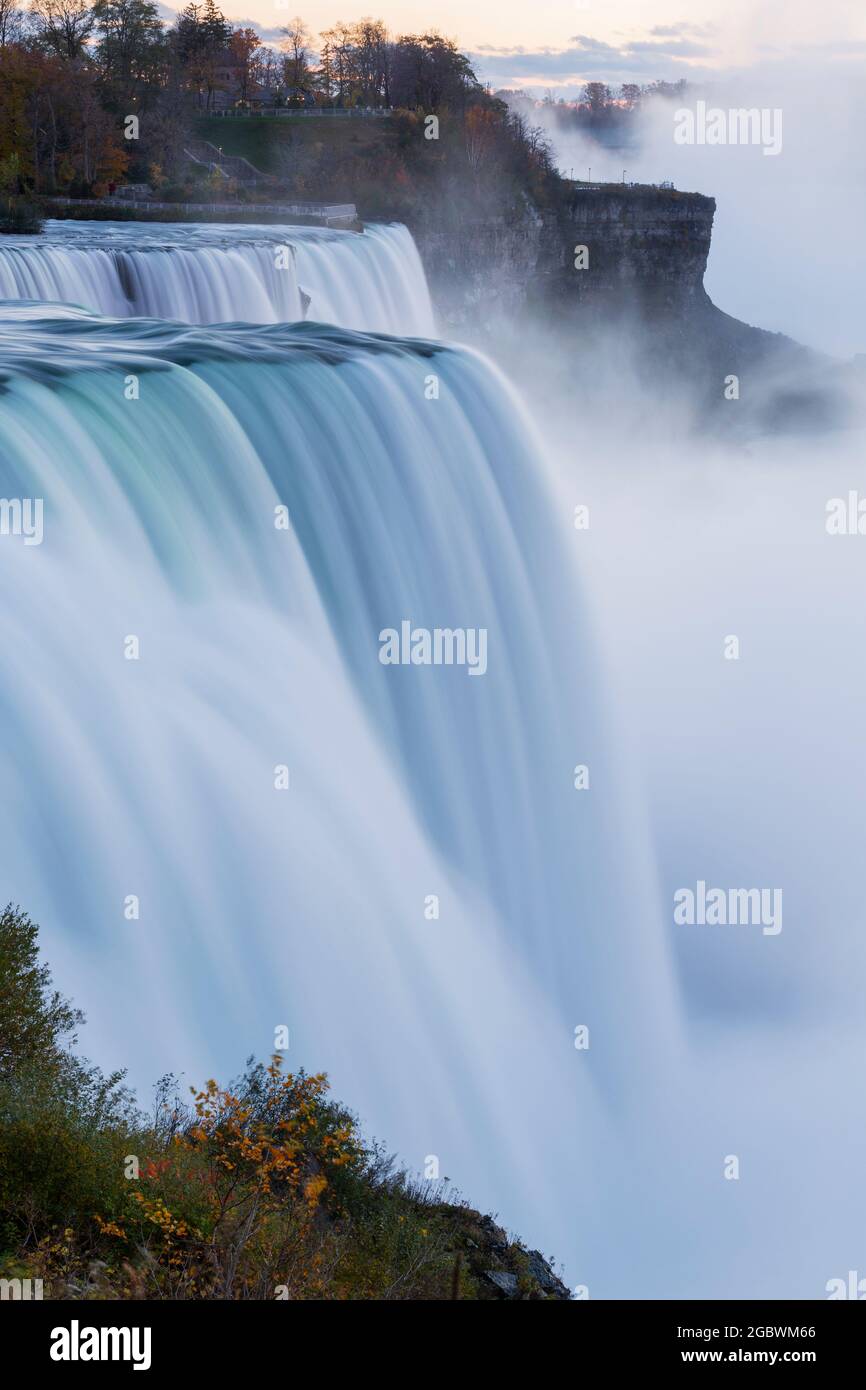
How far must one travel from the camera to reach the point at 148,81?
60.5 metres

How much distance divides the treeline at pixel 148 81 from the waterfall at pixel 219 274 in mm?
9521

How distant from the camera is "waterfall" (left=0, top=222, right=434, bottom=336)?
24859mm

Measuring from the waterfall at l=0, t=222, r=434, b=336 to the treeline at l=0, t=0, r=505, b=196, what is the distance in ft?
31.2

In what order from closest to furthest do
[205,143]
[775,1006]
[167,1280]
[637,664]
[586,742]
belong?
1. [167,1280]
2. [775,1006]
3. [586,742]
4. [637,664]
5. [205,143]

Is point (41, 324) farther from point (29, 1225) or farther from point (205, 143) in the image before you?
point (205, 143)

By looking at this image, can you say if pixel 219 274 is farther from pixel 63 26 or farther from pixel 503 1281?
pixel 63 26

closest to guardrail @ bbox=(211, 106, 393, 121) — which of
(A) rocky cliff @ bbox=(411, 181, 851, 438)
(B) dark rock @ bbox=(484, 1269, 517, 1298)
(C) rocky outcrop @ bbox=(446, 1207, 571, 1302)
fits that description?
(A) rocky cliff @ bbox=(411, 181, 851, 438)

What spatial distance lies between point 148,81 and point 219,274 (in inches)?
1553

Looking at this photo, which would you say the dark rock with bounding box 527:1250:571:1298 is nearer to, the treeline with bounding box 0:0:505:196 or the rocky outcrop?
the rocky outcrop

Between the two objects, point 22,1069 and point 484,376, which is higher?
point 484,376

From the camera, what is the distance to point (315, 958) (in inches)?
404

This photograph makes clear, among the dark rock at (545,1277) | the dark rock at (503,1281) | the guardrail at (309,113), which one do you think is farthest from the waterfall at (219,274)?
the guardrail at (309,113)

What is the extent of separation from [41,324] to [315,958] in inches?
514
